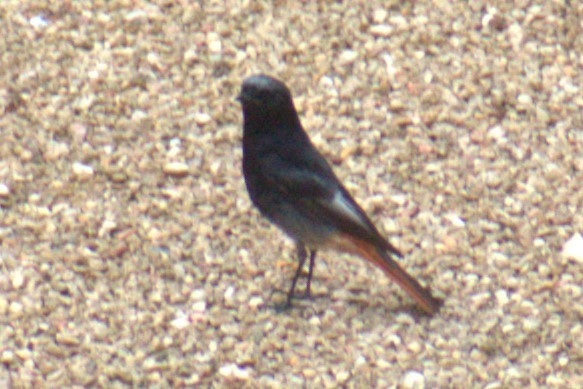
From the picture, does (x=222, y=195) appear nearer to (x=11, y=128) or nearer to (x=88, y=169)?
(x=88, y=169)

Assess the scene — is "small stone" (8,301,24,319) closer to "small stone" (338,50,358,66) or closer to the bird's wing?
the bird's wing

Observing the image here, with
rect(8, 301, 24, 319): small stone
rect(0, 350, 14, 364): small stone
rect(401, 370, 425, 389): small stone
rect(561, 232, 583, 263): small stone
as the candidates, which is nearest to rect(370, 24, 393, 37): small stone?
rect(561, 232, 583, 263): small stone

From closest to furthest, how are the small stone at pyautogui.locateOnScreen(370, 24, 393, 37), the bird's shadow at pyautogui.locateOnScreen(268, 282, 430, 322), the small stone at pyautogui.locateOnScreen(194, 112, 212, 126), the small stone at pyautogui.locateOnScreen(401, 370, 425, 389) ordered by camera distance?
1. the small stone at pyautogui.locateOnScreen(401, 370, 425, 389)
2. the bird's shadow at pyautogui.locateOnScreen(268, 282, 430, 322)
3. the small stone at pyautogui.locateOnScreen(194, 112, 212, 126)
4. the small stone at pyautogui.locateOnScreen(370, 24, 393, 37)

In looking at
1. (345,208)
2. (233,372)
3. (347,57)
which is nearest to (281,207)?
(345,208)

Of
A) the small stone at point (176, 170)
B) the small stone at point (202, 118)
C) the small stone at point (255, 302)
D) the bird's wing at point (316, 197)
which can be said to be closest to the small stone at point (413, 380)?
the bird's wing at point (316, 197)

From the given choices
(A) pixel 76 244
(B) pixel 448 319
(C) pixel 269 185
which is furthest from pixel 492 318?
(A) pixel 76 244

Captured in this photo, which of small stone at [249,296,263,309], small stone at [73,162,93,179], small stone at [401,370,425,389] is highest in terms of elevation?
small stone at [73,162,93,179]
